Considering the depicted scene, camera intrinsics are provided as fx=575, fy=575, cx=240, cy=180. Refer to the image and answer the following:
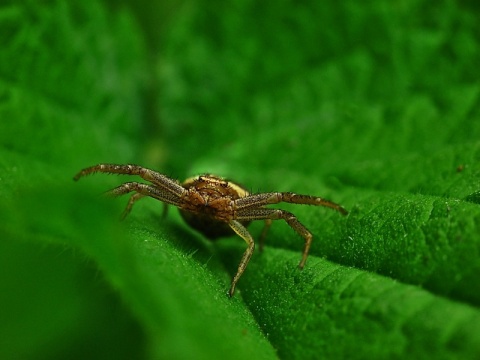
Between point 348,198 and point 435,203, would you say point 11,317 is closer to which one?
point 348,198

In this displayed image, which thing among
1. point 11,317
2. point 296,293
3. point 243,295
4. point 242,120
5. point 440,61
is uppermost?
point 440,61

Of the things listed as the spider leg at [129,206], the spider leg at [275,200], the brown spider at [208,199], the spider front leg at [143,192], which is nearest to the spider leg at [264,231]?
the brown spider at [208,199]

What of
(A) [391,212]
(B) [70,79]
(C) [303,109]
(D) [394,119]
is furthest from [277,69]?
(A) [391,212]

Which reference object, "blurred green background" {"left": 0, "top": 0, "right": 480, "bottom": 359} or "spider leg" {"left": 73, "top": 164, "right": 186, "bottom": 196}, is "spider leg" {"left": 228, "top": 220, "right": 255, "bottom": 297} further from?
"spider leg" {"left": 73, "top": 164, "right": 186, "bottom": 196}

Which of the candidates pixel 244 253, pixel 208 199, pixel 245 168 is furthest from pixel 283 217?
pixel 245 168

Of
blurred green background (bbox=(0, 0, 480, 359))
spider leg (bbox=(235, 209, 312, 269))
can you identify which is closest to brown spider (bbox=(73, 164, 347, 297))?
spider leg (bbox=(235, 209, 312, 269))

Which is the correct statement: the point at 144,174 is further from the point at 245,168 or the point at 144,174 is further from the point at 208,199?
the point at 245,168
